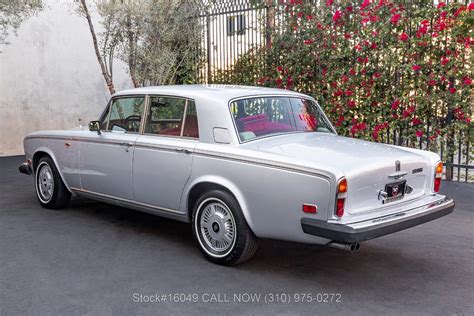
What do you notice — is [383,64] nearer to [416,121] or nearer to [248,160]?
[416,121]

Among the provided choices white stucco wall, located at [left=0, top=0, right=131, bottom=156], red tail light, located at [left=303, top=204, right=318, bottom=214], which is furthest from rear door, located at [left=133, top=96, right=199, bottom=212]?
white stucco wall, located at [left=0, top=0, right=131, bottom=156]

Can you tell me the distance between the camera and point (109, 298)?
3.85 meters

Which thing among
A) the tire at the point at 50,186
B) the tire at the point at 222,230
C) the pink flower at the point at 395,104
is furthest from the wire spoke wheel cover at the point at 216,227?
the pink flower at the point at 395,104

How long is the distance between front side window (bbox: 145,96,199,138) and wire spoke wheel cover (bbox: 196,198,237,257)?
0.73 metres

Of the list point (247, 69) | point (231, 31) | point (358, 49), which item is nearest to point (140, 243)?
point (358, 49)

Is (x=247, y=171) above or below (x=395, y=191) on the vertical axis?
above

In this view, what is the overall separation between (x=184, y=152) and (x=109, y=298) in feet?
5.10

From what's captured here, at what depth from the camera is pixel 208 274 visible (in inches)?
172

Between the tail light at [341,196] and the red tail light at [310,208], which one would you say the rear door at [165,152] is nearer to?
the red tail light at [310,208]

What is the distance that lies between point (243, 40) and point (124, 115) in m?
5.59

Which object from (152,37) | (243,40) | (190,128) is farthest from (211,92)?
(152,37)

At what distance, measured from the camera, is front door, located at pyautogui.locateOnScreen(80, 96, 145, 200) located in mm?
5453

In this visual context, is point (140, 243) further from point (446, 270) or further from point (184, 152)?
point (446, 270)

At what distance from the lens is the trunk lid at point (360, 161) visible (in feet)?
12.8
